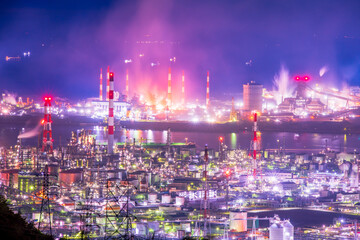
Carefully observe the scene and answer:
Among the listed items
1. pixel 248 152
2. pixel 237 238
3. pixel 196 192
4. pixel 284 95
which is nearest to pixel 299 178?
pixel 196 192

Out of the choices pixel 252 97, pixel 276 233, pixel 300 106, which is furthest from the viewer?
pixel 300 106

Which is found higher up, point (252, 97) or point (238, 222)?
point (252, 97)

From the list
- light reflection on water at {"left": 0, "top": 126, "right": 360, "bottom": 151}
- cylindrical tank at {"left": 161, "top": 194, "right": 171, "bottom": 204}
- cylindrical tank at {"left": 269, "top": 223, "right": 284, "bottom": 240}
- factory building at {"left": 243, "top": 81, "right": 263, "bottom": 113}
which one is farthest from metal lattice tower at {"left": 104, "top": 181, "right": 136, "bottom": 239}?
factory building at {"left": 243, "top": 81, "right": 263, "bottom": 113}

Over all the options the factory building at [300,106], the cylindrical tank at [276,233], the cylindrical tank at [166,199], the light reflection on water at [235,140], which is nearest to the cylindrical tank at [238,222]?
the cylindrical tank at [276,233]

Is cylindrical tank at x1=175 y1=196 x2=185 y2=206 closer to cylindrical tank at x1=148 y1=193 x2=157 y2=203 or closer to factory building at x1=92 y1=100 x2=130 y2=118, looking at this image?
cylindrical tank at x1=148 y1=193 x2=157 y2=203

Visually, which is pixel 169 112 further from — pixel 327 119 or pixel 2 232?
pixel 2 232

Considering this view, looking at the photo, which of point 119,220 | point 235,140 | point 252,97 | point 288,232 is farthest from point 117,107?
point 288,232

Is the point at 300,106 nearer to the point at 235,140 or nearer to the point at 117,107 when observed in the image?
the point at 117,107
